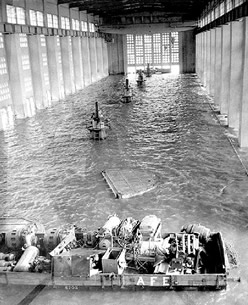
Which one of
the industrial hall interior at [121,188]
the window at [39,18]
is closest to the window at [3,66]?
the industrial hall interior at [121,188]

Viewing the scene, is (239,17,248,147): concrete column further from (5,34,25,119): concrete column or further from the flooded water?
(5,34,25,119): concrete column

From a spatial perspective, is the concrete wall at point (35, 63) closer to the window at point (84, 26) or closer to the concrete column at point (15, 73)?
the concrete column at point (15, 73)

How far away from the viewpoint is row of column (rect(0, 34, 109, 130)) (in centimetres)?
2728

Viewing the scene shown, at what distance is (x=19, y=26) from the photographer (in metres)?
28.2

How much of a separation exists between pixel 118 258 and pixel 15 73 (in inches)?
846

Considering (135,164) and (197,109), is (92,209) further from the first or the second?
(197,109)

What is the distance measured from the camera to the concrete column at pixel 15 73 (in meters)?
27.1

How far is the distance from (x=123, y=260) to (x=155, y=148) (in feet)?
34.9

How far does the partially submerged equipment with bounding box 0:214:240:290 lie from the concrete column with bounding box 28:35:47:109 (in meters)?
23.3

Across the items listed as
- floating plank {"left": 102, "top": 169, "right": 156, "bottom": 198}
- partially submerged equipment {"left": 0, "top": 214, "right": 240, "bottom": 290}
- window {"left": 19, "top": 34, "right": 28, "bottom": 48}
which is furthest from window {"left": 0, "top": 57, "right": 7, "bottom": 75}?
partially submerged equipment {"left": 0, "top": 214, "right": 240, "bottom": 290}

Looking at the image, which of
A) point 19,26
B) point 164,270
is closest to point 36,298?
point 164,270

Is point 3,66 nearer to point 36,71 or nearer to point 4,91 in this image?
point 4,91

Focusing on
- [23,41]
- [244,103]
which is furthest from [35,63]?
[244,103]

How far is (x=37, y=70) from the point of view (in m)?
32.0
